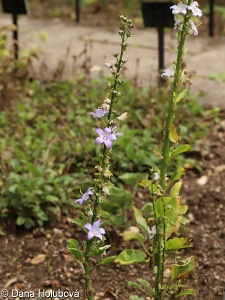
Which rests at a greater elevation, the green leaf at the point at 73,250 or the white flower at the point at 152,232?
the white flower at the point at 152,232

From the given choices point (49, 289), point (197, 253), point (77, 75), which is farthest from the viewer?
point (77, 75)

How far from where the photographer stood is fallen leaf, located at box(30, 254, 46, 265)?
3666mm

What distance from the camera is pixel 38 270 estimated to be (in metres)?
3.60

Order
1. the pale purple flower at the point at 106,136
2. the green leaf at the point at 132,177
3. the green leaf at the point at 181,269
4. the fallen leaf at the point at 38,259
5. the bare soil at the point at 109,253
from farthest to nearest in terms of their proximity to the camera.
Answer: the green leaf at the point at 132,177 < the fallen leaf at the point at 38,259 < the bare soil at the point at 109,253 < the green leaf at the point at 181,269 < the pale purple flower at the point at 106,136

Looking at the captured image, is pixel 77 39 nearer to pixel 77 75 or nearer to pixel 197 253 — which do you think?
pixel 77 75

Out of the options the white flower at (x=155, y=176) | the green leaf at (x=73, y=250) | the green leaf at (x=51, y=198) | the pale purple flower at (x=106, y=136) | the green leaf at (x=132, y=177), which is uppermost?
the pale purple flower at (x=106, y=136)

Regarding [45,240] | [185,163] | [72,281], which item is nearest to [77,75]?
[185,163]

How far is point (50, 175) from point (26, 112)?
122cm

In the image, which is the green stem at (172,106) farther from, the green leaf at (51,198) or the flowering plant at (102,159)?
the green leaf at (51,198)

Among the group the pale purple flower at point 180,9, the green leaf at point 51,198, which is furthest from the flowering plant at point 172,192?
the green leaf at point 51,198

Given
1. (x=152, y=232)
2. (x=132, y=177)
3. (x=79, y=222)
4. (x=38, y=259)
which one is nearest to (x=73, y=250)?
(x=79, y=222)

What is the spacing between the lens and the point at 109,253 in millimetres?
3742

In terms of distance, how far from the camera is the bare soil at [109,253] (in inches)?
135

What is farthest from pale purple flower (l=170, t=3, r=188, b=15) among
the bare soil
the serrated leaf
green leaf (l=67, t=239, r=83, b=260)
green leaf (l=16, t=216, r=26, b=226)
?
green leaf (l=16, t=216, r=26, b=226)
